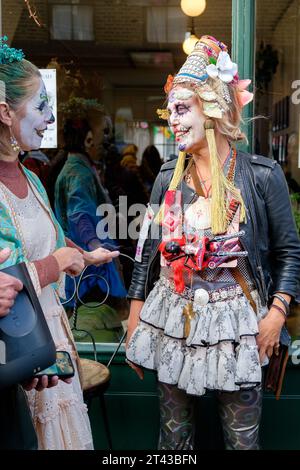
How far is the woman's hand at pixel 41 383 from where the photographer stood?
Result: 7.48 feet

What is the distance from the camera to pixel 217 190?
2.55 m

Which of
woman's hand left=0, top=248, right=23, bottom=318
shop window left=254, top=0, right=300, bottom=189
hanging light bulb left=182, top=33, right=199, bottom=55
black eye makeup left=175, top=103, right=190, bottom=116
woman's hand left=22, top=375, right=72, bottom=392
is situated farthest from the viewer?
hanging light bulb left=182, top=33, right=199, bottom=55

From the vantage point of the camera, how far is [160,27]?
5.77m

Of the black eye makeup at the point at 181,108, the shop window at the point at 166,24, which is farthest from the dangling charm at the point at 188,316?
the shop window at the point at 166,24

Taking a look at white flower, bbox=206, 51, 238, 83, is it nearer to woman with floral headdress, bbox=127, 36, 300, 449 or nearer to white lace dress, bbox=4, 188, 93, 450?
woman with floral headdress, bbox=127, 36, 300, 449

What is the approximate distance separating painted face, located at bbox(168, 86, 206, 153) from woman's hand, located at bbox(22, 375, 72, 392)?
97 cm

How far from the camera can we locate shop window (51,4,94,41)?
5500 mm

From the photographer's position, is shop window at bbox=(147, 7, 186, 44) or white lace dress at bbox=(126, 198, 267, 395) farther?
shop window at bbox=(147, 7, 186, 44)

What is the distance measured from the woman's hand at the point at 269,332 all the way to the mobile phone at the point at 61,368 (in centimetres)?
70

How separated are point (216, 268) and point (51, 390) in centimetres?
74

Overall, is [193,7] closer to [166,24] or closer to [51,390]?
[166,24]

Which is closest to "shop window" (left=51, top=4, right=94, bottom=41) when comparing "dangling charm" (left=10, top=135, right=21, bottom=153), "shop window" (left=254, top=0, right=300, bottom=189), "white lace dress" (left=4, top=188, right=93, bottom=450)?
"shop window" (left=254, top=0, right=300, bottom=189)
